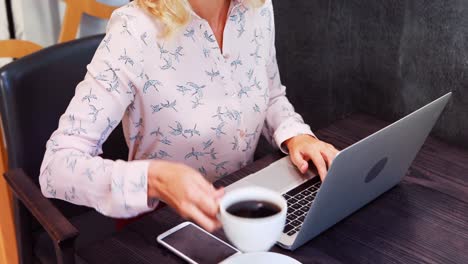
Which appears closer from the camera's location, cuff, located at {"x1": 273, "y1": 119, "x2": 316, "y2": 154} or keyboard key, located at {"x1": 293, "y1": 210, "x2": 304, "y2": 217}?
keyboard key, located at {"x1": 293, "y1": 210, "x2": 304, "y2": 217}

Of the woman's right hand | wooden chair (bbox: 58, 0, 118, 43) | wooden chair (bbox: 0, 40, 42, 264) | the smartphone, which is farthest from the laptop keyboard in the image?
wooden chair (bbox: 58, 0, 118, 43)

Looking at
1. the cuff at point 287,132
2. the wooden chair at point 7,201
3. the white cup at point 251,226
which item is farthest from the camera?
the wooden chair at point 7,201

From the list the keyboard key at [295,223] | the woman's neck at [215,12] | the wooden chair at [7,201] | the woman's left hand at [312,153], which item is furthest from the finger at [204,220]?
the wooden chair at [7,201]

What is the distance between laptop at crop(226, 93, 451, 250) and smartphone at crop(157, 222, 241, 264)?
0.10m

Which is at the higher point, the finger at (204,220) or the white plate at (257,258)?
the finger at (204,220)

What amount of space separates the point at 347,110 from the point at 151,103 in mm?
704

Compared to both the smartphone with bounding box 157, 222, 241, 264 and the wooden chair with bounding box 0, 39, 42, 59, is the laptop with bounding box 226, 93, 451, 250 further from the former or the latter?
the wooden chair with bounding box 0, 39, 42, 59

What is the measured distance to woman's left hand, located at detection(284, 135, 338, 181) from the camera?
1145 mm

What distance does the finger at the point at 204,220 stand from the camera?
780 mm

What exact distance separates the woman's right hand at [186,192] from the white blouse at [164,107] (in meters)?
0.03

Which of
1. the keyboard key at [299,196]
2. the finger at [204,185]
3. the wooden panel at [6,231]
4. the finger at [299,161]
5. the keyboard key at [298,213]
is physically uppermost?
the finger at [204,185]

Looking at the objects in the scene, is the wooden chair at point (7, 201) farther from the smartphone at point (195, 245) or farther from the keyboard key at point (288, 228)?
the keyboard key at point (288, 228)

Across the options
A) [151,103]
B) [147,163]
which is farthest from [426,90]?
[147,163]

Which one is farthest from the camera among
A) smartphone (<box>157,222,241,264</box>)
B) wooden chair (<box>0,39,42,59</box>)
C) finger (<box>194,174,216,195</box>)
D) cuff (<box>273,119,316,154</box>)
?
wooden chair (<box>0,39,42,59</box>)
